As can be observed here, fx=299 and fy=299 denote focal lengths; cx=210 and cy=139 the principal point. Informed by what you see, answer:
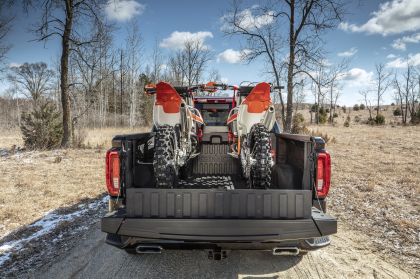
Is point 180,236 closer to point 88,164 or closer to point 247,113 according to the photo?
point 247,113

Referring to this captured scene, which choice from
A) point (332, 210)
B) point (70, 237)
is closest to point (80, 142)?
point (70, 237)

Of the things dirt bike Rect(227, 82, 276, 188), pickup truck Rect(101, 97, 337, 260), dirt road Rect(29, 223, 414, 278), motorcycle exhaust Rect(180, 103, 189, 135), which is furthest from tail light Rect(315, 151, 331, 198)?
motorcycle exhaust Rect(180, 103, 189, 135)

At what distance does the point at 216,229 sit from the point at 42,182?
6.47 m

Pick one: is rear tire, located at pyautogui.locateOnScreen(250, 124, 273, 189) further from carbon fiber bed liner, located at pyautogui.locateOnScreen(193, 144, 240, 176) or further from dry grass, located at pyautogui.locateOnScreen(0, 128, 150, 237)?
dry grass, located at pyautogui.locateOnScreen(0, 128, 150, 237)

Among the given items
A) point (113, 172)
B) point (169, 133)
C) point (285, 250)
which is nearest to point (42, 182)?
point (113, 172)

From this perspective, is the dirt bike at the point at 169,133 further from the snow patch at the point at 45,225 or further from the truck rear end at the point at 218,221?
the snow patch at the point at 45,225

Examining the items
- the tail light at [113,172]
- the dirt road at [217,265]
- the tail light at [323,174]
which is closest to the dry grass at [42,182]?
the dirt road at [217,265]

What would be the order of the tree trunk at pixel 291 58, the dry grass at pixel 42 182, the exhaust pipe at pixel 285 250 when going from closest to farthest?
the exhaust pipe at pixel 285 250 < the dry grass at pixel 42 182 < the tree trunk at pixel 291 58

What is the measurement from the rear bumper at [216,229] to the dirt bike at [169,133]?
65 cm

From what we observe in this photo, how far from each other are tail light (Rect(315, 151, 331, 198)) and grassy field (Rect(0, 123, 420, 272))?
4.87 ft

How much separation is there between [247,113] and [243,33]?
12.7m

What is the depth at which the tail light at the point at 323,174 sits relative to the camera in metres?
2.88

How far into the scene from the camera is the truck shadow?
10.2ft

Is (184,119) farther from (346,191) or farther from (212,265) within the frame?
(346,191)
